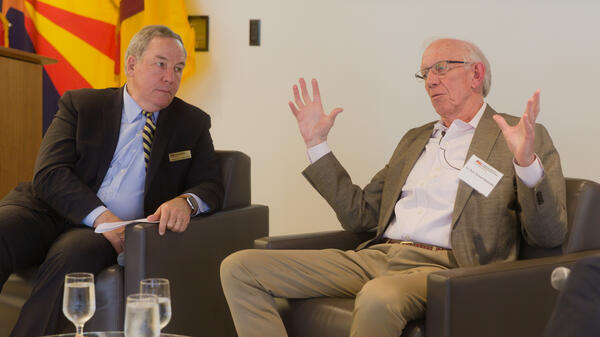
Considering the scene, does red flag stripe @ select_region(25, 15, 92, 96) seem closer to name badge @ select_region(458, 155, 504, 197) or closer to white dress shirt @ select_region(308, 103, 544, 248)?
white dress shirt @ select_region(308, 103, 544, 248)

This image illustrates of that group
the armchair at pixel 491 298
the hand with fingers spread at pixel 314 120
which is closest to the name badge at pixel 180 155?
the hand with fingers spread at pixel 314 120

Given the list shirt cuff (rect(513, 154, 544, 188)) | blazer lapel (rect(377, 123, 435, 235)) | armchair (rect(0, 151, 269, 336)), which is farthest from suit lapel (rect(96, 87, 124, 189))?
shirt cuff (rect(513, 154, 544, 188))

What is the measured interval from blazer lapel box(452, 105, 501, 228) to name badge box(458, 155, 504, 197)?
27mm

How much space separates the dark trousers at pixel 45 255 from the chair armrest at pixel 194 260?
0.20 meters

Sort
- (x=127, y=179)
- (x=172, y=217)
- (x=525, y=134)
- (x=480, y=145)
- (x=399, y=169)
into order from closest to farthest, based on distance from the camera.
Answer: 1. (x=525, y=134)
2. (x=480, y=145)
3. (x=172, y=217)
4. (x=399, y=169)
5. (x=127, y=179)

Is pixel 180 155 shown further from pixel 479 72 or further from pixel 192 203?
pixel 479 72

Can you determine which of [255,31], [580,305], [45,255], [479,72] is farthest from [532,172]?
[255,31]

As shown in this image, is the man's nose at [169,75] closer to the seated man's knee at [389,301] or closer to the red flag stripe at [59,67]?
the seated man's knee at [389,301]

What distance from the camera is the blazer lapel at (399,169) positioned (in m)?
2.78

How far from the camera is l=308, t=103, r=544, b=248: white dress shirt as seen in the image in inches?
102

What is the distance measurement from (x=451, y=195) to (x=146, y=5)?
2.76 metres

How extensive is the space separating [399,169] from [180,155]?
0.96 meters

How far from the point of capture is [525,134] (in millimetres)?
2250

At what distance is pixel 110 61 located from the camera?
15.8 ft
